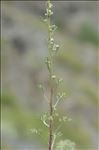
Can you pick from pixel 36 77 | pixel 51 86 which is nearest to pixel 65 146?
pixel 51 86

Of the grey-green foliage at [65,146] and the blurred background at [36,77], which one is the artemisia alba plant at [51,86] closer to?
the grey-green foliage at [65,146]

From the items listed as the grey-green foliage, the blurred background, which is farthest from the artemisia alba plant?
the blurred background

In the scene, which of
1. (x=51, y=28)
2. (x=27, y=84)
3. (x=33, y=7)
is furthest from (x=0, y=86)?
(x=51, y=28)

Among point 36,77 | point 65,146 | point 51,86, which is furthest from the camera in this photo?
point 36,77

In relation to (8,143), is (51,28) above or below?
above

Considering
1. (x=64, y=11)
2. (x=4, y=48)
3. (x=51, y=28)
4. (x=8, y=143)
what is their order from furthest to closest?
1. (x=64, y=11)
2. (x=4, y=48)
3. (x=8, y=143)
4. (x=51, y=28)

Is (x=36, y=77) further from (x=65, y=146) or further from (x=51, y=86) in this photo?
(x=51, y=86)

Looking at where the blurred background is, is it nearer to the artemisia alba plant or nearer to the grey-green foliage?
the grey-green foliage

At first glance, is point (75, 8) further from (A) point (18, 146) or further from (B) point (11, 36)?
(A) point (18, 146)
